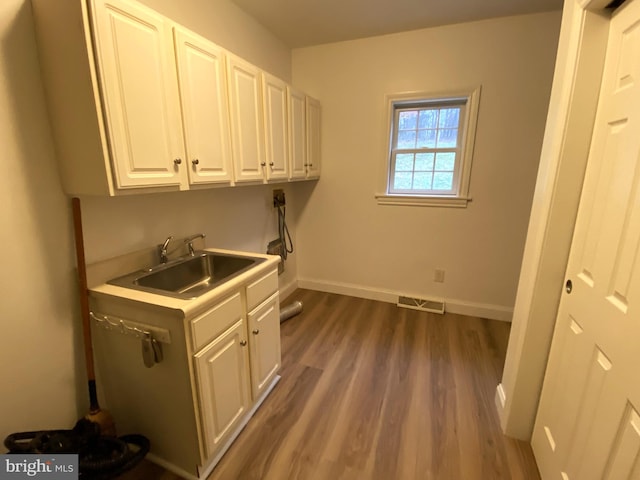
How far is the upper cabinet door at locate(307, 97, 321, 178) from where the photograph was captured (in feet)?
9.00

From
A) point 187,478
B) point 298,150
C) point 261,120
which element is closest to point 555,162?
point 261,120

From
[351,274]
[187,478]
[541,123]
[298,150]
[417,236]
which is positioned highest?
[541,123]

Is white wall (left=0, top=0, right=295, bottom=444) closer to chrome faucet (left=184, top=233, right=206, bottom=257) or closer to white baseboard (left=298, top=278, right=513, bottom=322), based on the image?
chrome faucet (left=184, top=233, right=206, bottom=257)

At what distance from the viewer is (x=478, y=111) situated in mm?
2520

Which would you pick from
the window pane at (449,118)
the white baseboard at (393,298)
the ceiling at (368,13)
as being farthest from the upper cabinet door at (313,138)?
the white baseboard at (393,298)

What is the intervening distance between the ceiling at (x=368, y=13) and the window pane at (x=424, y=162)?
42.2 inches

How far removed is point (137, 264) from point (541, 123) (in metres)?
3.13

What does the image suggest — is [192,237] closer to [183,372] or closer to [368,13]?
[183,372]

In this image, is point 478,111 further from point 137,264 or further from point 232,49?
point 137,264

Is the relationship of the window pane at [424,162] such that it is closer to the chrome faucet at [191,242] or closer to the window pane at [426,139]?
the window pane at [426,139]

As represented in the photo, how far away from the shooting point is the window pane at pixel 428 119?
9.07ft

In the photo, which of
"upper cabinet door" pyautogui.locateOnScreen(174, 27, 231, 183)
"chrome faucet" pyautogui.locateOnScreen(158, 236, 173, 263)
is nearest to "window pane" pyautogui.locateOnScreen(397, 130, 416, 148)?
"upper cabinet door" pyautogui.locateOnScreen(174, 27, 231, 183)

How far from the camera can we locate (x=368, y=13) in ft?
7.47

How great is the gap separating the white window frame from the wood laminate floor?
1.18 metres
